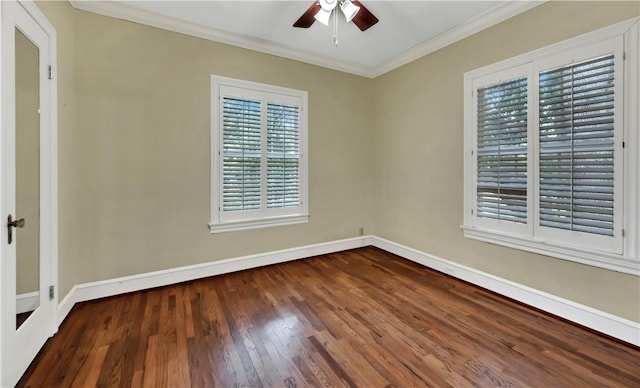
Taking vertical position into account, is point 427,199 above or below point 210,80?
below

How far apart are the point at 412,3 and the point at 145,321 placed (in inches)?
152

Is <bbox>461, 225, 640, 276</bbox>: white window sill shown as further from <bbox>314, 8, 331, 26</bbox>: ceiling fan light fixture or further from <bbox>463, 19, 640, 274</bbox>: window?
<bbox>314, 8, 331, 26</bbox>: ceiling fan light fixture

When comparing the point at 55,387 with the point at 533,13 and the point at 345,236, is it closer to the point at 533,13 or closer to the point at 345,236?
the point at 345,236

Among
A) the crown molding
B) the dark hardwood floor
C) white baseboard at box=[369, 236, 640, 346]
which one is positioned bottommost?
the dark hardwood floor

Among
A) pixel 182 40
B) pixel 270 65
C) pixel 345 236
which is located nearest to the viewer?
pixel 182 40

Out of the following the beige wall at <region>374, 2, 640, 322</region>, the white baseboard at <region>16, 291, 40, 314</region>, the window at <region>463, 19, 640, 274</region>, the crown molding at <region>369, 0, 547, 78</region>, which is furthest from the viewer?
the crown molding at <region>369, 0, 547, 78</region>

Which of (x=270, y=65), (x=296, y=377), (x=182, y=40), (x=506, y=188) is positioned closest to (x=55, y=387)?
(x=296, y=377)

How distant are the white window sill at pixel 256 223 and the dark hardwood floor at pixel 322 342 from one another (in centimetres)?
66

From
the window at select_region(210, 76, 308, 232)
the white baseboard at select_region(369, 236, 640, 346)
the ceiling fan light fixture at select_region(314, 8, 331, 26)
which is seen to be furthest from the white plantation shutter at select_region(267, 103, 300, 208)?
the white baseboard at select_region(369, 236, 640, 346)

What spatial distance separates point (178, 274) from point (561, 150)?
4002 millimetres

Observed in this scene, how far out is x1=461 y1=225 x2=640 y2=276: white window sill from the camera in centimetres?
202

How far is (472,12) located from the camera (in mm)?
2760

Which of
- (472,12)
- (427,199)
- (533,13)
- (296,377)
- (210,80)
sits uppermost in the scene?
(472,12)

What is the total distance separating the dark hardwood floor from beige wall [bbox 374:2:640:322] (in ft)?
1.20
